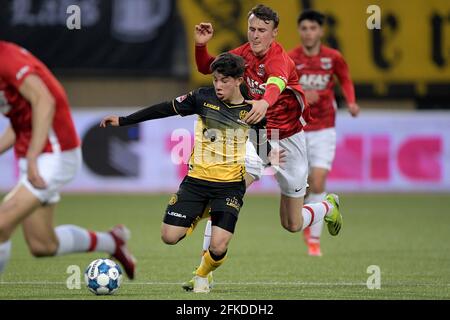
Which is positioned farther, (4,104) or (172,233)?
(172,233)

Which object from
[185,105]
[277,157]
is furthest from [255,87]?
[185,105]

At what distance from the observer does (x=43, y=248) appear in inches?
270

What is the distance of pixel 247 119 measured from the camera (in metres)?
7.42

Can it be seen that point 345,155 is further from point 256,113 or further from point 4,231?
point 4,231

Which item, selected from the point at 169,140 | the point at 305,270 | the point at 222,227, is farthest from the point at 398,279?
the point at 169,140

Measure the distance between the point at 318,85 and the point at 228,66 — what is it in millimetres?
3608

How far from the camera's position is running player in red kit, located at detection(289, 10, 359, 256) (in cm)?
1107

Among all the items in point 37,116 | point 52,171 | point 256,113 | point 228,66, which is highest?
point 228,66

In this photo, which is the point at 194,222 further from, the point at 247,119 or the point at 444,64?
the point at 444,64

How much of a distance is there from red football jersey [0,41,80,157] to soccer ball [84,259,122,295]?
1071 mm

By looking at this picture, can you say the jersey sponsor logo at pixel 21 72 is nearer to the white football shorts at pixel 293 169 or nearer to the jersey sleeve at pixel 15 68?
the jersey sleeve at pixel 15 68

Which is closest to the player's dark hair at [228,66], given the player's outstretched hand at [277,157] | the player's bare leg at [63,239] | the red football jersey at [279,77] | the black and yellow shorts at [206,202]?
the red football jersey at [279,77]

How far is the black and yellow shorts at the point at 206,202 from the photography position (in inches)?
308

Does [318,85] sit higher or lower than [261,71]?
lower
